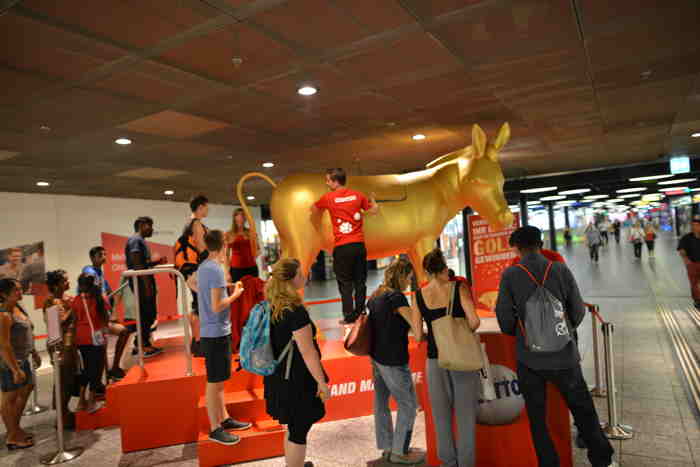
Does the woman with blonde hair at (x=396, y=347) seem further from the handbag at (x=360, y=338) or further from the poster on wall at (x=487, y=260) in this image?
the poster on wall at (x=487, y=260)

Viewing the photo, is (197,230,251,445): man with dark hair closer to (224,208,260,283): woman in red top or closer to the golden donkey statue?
the golden donkey statue

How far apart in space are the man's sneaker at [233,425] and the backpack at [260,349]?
1423 millimetres

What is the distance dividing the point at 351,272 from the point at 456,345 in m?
1.66

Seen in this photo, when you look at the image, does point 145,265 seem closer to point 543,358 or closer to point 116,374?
point 116,374

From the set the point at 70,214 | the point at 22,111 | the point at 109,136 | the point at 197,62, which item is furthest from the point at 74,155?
the point at 70,214

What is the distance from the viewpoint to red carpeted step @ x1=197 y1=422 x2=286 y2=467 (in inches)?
152

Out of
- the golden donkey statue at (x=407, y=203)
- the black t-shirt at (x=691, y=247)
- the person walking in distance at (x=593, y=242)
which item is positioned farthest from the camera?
the person walking in distance at (x=593, y=242)

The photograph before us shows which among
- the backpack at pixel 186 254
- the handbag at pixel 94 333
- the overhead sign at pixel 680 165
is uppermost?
the overhead sign at pixel 680 165

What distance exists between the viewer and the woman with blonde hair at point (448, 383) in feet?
10.1

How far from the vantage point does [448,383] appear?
3135 mm

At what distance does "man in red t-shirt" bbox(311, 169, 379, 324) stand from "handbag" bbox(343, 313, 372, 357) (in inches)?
38.0

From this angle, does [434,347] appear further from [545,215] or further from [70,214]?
[545,215]

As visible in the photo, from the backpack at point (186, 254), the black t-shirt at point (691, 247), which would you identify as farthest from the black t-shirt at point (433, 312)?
the black t-shirt at point (691, 247)

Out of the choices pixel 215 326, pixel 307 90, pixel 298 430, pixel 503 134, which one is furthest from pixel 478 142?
pixel 298 430
